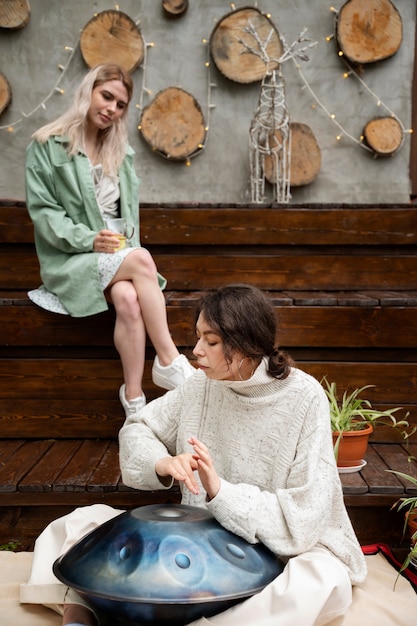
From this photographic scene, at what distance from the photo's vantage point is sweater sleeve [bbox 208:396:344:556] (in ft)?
4.91

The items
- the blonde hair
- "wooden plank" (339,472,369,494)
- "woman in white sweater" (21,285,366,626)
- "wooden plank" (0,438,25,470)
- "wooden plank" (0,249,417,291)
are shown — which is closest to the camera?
"woman in white sweater" (21,285,366,626)

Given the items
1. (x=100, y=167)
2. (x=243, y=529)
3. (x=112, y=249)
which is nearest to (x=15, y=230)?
(x=100, y=167)

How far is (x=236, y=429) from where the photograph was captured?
169 centimetres

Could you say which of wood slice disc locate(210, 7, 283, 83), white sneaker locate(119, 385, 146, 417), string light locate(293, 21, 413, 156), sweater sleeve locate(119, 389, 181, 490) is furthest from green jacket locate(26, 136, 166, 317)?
string light locate(293, 21, 413, 156)

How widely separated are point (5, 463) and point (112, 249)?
0.87 m

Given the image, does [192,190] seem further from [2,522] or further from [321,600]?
Answer: [321,600]

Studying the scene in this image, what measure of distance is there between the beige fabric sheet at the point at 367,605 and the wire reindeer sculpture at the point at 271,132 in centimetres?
253

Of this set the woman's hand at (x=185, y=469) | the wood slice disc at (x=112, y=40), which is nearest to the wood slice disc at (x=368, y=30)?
the wood slice disc at (x=112, y=40)

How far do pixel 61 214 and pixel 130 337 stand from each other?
642mm

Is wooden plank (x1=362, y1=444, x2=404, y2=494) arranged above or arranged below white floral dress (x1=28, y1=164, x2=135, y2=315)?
below

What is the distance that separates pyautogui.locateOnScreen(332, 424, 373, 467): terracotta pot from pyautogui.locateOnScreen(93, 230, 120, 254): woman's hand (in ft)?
3.54

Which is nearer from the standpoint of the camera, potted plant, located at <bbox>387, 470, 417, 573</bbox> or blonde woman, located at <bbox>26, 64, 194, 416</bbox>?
potted plant, located at <bbox>387, 470, 417, 573</bbox>

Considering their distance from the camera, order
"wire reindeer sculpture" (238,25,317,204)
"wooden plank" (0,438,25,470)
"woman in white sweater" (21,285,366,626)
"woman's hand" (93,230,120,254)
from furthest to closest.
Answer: "wire reindeer sculpture" (238,25,317,204)
"woman's hand" (93,230,120,254)
"wooden plank" (0,438,25,470)
"woman in white sweater" (21,285,366,626)

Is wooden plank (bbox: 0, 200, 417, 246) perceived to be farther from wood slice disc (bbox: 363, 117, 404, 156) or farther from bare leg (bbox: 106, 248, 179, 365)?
wood slice disc (bbox: 363, 117, 404, 156)
